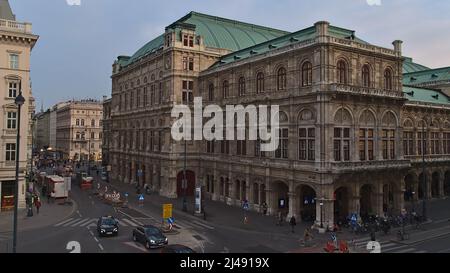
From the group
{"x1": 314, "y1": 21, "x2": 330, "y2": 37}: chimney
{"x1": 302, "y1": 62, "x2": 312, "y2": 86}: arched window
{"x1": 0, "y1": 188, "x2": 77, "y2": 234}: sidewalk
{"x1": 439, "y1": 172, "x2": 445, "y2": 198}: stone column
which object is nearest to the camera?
{"x1": 0, "y1": 188, "x2": 77, "y2": 234}: sidewalk

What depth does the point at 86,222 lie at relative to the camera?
1555 inches

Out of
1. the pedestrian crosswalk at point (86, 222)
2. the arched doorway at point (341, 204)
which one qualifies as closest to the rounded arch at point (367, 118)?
the arched doorway at point (341, 204)

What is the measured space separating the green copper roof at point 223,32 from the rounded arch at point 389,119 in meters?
29.1

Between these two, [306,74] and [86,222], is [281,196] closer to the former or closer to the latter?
[306,74]

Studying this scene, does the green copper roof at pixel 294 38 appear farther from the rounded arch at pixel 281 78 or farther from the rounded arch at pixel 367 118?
the rounded arch at pixel 367 118

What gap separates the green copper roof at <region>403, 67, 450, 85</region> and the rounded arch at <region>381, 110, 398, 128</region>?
28945mm

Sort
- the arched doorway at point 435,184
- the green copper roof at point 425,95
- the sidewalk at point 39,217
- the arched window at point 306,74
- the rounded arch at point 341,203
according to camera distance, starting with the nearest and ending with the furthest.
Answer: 1. the sidewalk at point 39,217
2. the arched window at point 306,74
3. the rounded arch at point 341,203
4. the green copper roof at point 425,95
5. the arched doorway at point 435,184

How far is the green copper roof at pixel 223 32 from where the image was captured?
64062mm

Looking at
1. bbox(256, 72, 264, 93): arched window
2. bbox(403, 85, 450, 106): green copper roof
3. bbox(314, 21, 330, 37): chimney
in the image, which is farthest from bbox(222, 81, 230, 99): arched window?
bbox(403, 85, 450, 106): green copper roof

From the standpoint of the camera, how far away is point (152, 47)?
71.2 m

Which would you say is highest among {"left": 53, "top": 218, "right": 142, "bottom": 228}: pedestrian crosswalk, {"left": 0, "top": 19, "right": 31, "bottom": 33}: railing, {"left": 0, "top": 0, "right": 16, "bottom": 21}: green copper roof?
{"left": 0, "top": 0, "right": 16, "bottom": 21}: green copper roof

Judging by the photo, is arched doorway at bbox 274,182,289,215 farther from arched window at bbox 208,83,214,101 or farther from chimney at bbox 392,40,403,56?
chimney at bbox 392,40,403,56

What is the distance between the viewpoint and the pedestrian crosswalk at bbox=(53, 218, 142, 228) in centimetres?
3791
